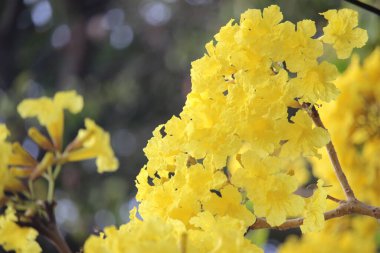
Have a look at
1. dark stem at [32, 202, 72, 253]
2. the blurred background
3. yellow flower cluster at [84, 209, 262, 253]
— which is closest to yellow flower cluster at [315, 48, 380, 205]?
yellow flower cluster at [84, 209, 262, 253]

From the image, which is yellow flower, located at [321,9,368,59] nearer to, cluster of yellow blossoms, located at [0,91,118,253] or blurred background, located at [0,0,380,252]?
cluster of yellow blossoms, located at [0,91,118,253]

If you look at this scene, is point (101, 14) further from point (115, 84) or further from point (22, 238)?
point (22, 238)

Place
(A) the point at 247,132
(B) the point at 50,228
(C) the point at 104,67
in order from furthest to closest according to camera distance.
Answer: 1. (C) the point at 104,67
2. (A) the point at 247,132
3. (B) the point at 50,228

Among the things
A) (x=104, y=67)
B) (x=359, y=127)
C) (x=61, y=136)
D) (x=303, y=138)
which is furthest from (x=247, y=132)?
(x=104, y=67)

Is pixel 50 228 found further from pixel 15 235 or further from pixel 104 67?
pixel 104 67

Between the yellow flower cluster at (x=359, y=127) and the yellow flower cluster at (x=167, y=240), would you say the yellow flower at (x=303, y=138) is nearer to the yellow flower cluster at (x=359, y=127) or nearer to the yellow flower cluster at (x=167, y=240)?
the yellow flower cluster at (x=167, y=240)

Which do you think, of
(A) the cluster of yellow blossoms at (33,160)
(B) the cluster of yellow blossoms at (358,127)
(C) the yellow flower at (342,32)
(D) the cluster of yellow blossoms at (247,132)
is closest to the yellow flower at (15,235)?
(A) the cluster of yellow blossoms at (33,160)
